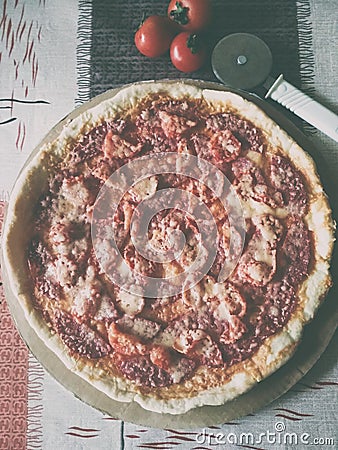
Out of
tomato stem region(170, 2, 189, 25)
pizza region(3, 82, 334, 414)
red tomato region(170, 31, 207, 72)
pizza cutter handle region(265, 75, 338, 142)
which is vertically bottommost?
pizza region(3, 82, 334, 414)

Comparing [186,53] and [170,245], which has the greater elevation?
[186,53]

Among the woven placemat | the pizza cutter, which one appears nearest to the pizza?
the pizza cutter

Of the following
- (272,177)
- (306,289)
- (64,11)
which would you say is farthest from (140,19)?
(306,289)

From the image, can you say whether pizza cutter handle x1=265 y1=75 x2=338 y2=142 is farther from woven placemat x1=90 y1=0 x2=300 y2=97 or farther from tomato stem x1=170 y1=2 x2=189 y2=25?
tomato stem x1=170 y1=2 x2=189 y2=25

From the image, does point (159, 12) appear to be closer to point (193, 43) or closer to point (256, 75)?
point (193, 43)

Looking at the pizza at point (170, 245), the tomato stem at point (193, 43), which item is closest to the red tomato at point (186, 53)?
the tomato stem at point (193, 43)

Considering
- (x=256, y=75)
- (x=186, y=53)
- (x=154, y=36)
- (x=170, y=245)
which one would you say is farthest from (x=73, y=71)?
(x=170, y=245)

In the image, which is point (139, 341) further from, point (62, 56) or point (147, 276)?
point (62, 56)
